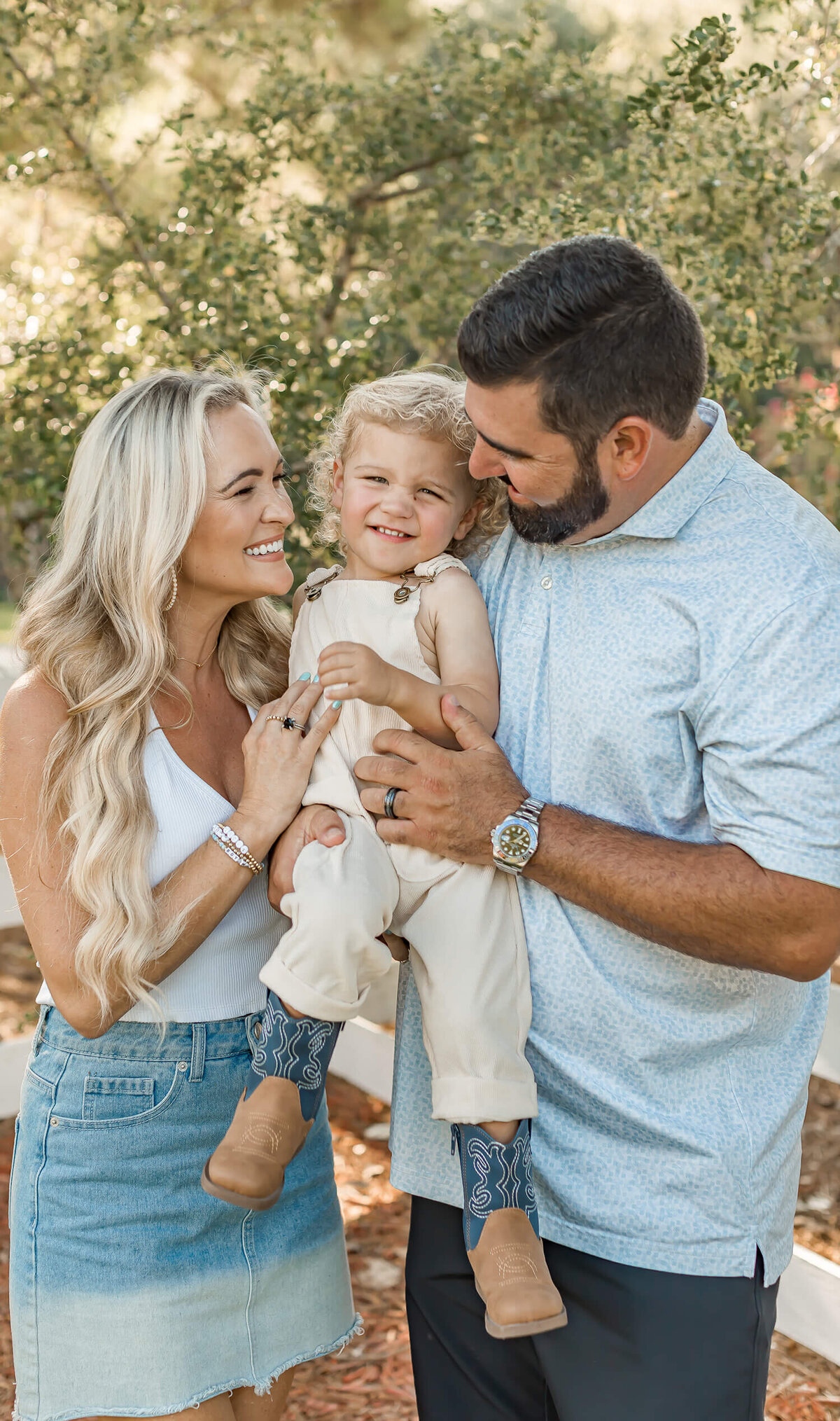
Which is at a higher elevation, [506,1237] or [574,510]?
[574,510]

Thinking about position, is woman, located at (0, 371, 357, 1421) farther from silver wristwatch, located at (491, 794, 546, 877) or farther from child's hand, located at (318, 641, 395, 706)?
silver wristwatch, located at (491, 794, 546, 877)

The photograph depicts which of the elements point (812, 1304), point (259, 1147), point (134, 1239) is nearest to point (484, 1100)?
point (259, 1147)

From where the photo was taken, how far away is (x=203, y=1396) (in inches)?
85.3

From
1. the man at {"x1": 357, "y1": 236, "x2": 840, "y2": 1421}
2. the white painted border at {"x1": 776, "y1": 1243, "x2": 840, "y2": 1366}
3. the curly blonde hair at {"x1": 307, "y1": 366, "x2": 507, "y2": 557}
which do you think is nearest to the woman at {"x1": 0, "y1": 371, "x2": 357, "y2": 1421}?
the curly blonde hair at {"x1": 307, "y1": 366, "x2": 507, "y2": 557}

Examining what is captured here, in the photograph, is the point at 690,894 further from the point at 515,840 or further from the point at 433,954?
the point at 433,954

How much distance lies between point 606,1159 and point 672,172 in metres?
2.51

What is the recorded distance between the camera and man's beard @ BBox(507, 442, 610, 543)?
6.44 ft

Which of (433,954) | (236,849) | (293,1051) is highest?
(236,849)

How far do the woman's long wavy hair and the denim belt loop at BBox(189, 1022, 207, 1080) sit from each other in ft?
0.54

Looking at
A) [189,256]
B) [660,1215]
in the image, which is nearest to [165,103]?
[189,256]

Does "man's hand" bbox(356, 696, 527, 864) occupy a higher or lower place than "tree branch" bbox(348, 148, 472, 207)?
lower

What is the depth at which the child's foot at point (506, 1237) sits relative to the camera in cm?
186

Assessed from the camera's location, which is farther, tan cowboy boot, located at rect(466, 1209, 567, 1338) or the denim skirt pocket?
the denim skirt pocket

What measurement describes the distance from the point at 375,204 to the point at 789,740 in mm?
3103
